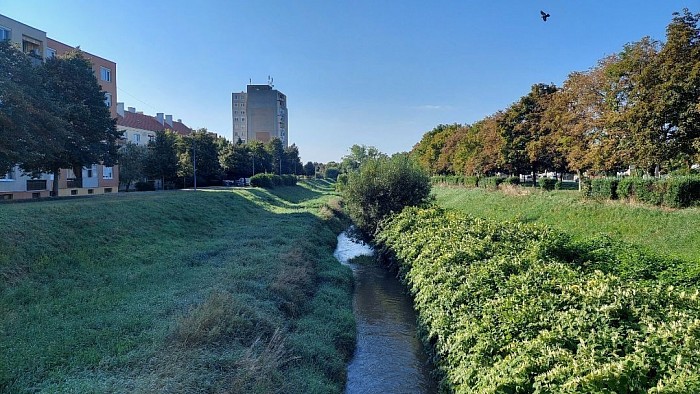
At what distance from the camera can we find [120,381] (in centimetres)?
579

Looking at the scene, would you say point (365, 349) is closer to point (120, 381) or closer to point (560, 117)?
point (120, 381)

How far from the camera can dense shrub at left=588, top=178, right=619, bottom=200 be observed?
21703 millimetres

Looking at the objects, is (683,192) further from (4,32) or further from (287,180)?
(287,180)

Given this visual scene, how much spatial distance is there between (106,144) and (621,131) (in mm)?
32192

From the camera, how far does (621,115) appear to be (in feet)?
72.4

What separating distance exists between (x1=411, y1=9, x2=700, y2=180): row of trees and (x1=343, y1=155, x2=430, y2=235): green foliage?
11152mm

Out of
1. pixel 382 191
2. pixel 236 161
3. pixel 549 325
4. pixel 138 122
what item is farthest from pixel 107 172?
pixel 549 325

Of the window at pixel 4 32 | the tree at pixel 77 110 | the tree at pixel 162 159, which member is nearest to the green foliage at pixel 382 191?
the tree at pixel 77 110

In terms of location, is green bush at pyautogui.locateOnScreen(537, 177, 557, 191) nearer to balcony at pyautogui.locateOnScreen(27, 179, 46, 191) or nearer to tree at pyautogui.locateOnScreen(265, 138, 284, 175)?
balcony at pyautogui.locateOnScreen(27, 179, 46, 191)

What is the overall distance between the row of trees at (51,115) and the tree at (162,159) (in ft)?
43.6

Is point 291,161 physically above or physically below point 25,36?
below

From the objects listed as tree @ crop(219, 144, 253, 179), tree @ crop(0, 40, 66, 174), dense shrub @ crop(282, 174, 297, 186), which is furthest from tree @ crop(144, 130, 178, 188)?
dense shrub @ crop(282, 174, 297, 186)

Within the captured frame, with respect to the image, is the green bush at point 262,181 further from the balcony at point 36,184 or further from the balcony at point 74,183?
the balcony at point 36,184

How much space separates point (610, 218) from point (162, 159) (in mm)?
39065
